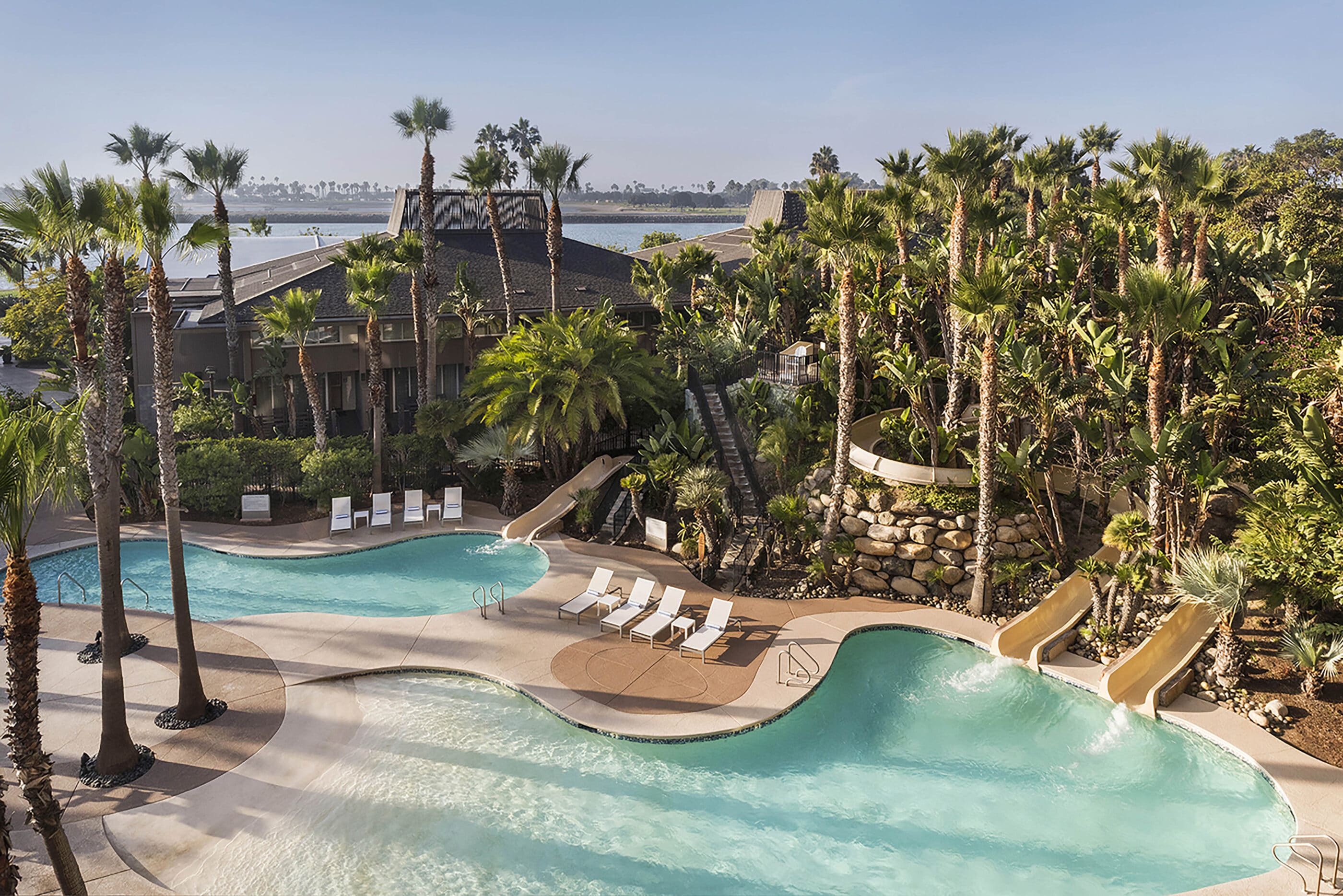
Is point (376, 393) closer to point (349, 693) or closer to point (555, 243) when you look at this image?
point (555, 243)

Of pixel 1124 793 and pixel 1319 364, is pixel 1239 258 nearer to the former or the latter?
pixel 1319 364

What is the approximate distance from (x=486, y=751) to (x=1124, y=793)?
30.9 feet

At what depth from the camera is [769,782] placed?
41.7 feet

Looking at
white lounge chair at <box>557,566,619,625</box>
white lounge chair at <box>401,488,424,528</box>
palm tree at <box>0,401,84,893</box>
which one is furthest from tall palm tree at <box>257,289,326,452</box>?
palm tree at <box>0,401,84,893</box>

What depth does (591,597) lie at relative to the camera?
18.5 metres

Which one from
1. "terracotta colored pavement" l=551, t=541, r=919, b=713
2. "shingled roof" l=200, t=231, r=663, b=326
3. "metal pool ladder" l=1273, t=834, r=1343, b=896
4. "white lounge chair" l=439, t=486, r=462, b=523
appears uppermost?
"shingled roof" l=200, t=231, r=663, b=326

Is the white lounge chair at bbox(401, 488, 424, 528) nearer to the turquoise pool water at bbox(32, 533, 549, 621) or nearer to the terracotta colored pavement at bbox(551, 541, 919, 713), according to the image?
the turquoise pool water at bbox(32, 533, 549, 621)

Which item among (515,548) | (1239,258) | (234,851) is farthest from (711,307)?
(234,851)

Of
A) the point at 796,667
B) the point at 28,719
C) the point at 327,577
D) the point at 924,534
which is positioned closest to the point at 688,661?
the point at 796,667

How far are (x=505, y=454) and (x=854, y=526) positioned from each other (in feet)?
33.7

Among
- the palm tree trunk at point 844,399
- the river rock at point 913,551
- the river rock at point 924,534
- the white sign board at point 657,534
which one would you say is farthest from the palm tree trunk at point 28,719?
the river rock at point 924,534

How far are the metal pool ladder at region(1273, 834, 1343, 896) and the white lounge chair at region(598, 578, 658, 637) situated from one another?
10.8 meters

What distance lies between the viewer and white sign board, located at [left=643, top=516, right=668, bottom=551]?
72.4 ft

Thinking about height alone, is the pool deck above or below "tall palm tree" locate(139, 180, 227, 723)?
below
